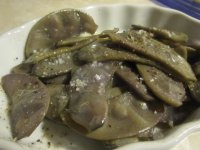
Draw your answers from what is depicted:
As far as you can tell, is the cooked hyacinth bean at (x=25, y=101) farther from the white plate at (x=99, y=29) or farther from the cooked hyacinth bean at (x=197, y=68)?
the cooked hyacinth bean at (x=197, y=68)

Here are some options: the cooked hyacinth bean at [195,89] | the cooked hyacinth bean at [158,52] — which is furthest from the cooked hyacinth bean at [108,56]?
the cooked hyacinth bean at [195,89]

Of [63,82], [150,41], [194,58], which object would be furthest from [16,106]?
[194,58]

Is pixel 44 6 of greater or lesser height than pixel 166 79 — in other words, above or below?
below

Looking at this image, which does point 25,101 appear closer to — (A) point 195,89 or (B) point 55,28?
(B) point 55,28

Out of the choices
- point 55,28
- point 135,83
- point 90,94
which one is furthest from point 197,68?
point 55,28

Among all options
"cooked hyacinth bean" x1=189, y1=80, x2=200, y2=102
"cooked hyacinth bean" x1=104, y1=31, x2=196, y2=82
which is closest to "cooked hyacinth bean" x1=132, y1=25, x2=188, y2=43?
"cooked hyacinth bean" x1=104, y1=31, x2=196, y2=82

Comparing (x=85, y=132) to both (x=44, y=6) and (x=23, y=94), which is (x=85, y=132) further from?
(x=44, y=6)
